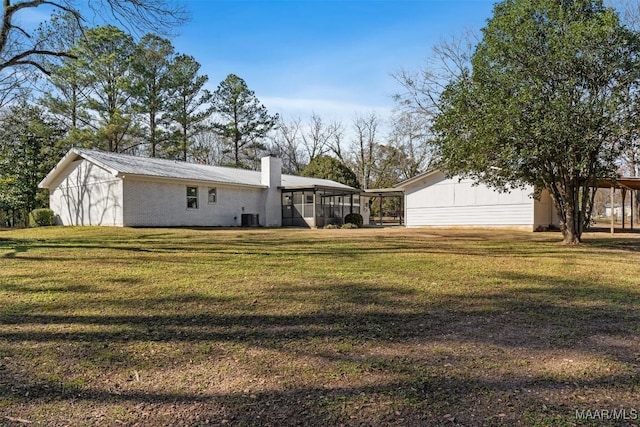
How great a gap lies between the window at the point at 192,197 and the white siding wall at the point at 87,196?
3.21 m

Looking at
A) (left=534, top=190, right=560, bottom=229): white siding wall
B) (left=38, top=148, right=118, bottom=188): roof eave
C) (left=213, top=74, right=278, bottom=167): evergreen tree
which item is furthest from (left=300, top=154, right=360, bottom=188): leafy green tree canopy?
(left=38, top=148, right=118, bottom=188): roof eave

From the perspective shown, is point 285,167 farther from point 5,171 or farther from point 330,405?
point 330,405

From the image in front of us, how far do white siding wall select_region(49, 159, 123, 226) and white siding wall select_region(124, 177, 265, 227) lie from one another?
583 millimetres

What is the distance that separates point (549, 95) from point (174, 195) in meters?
15.6

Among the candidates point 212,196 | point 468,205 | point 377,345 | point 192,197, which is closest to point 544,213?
point 468,205

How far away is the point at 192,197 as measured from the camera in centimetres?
2020

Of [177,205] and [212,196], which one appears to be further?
[212,196]

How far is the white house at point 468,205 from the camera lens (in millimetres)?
18859

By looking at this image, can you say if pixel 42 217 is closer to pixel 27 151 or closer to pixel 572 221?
pixel 27 151

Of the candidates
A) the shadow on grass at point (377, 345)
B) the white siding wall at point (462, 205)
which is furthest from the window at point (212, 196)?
the shadow on grass at point (377, 345)

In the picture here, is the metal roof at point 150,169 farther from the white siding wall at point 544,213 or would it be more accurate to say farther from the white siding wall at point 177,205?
the white siding wall at point 544,213

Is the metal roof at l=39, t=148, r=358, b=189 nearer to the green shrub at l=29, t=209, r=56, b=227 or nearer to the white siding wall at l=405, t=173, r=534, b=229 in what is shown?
the green shrub at l=29, t=209, r=56, b=227

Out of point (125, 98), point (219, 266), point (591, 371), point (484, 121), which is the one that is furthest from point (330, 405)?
point (125, 98)

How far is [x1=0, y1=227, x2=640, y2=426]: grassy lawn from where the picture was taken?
2475 mm
